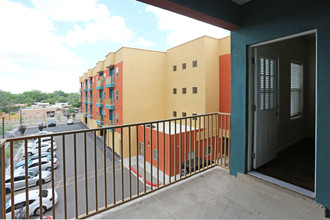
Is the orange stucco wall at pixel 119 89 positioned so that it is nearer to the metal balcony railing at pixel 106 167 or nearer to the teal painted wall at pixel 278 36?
the metal balcony railing at pixel 106 167

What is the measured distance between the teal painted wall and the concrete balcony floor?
23 centimetres

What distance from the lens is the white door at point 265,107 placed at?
7.73 ft

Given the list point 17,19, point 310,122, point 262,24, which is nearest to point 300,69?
point 310,122

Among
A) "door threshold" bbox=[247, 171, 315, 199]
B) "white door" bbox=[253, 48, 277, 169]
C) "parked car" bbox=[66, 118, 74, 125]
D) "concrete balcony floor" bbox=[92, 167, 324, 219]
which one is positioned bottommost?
"parked car" bbox=[66, 118, 74, 125]

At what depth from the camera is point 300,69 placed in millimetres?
3986

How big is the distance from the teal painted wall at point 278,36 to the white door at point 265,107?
0.77ft

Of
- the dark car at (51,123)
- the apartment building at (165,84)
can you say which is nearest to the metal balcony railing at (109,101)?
the apartment building at (165,84)

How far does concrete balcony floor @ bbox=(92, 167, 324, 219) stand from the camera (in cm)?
157

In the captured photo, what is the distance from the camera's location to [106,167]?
15.9 feet

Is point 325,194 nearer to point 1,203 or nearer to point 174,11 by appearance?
point 174,11

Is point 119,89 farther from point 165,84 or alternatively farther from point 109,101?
point 165,84

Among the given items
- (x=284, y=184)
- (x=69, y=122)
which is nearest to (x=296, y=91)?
(x=284, y=184)

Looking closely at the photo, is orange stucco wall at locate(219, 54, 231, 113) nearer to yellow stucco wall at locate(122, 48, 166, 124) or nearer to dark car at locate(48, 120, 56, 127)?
yellow stucco wall at locate(122, 48, 166, 124)

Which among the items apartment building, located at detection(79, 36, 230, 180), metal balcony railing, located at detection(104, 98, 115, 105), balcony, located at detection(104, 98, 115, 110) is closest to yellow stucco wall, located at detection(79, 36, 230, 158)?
apartment building, located at detection(79, 36, 230, 180)
